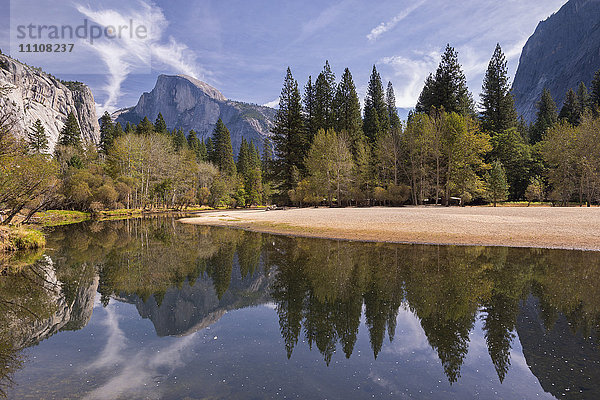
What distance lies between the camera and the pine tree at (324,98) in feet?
174

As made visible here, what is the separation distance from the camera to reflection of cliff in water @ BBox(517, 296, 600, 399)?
4165 mm

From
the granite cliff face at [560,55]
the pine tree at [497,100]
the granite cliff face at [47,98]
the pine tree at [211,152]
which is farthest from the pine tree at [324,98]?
the granite cliff face at [560,55]

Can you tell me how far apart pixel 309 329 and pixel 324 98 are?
53.2m

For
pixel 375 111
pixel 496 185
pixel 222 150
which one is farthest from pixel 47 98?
pixel 496 185

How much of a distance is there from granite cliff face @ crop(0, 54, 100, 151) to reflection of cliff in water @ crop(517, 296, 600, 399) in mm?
128622

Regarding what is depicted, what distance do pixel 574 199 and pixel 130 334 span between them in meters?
52.0

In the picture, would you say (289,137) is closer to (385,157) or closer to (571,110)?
A: (385,157)

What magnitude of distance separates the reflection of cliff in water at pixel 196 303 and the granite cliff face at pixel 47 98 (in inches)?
4751

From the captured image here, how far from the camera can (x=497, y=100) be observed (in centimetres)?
4662

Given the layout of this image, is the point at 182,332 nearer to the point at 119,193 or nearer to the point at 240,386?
the point at 240,386

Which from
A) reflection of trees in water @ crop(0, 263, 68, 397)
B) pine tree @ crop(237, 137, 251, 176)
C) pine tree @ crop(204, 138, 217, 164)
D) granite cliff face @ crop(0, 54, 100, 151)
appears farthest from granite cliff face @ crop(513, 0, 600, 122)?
granite cliff face @ crop(0, 54, 100, 151)

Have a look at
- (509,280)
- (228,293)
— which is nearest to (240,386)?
(228,293)

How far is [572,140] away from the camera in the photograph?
35.8 m

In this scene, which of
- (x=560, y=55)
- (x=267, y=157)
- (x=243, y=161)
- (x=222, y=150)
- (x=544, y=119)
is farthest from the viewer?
(x=560, y=55)
